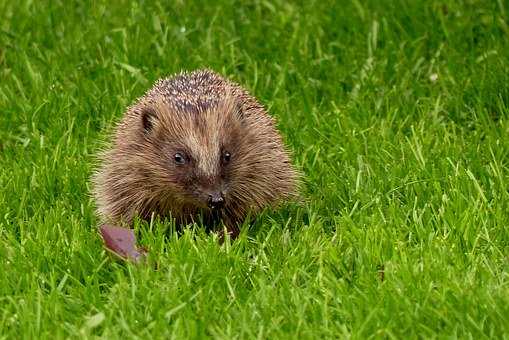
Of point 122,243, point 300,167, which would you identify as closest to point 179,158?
point 122,243

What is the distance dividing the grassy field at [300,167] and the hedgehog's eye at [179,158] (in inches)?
13.3

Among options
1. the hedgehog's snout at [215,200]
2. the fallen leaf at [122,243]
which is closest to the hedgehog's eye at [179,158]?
the hedgehog's snout at [215,200]

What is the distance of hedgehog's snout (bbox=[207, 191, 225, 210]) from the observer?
18.7ft

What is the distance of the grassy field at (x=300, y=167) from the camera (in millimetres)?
4867

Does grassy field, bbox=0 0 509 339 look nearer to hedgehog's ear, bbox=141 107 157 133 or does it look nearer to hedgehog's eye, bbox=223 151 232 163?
hedgehog's eye, bbox=223 151 232 163

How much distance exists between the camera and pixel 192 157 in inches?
232

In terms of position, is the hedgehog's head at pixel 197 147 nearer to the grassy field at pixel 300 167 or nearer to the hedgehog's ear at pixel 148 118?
the hedgehog's ear at pixel 148 118

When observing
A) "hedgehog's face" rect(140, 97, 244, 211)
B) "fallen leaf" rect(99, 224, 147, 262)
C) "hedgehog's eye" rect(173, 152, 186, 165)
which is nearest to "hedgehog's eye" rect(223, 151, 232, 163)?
"hedgehog's face" rect(140, 97, 244, 211)

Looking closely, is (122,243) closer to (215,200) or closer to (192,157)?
(215,200)

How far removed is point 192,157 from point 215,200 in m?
0.30

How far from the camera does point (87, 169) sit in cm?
674

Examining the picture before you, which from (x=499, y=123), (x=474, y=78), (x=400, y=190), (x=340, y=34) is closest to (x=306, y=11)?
(x=340, y=34)

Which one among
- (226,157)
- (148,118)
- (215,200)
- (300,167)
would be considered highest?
(148,118)

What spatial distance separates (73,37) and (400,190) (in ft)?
10.2
